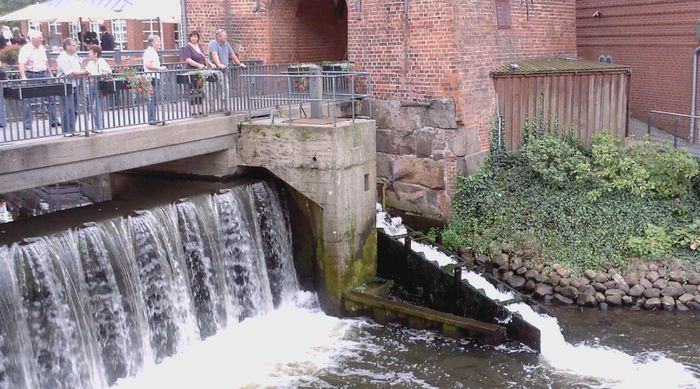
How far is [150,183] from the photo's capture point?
13.9 m

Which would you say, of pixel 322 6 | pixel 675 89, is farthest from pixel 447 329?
pixel 675 89

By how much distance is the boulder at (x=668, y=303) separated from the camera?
517 inches

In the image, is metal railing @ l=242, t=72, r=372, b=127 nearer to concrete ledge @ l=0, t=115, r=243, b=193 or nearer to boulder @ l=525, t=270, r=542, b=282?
concrete ledge @ l=0, t=115, r=243, b=193

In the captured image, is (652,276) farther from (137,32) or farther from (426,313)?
(137,32)

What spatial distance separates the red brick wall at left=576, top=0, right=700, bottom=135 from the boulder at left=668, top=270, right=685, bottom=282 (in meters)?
6.50

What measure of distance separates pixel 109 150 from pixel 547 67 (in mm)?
8952

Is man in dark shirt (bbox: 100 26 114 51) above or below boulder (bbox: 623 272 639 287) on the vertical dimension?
above

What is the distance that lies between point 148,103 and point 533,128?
761 centimetres

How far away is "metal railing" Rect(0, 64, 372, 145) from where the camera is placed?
10070 mm

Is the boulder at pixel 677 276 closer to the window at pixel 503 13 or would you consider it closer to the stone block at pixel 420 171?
the stone block at pixel 420 171

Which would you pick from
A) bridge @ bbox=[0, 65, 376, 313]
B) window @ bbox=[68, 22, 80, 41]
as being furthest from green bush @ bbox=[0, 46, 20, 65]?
window @ bbox=[68, 22, 80, 41]

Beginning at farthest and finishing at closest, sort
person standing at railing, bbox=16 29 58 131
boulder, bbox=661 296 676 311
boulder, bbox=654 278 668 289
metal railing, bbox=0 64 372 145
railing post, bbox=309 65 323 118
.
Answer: railing post, bbox=309 65 323 118
boulder, bbox=654 278 668 289
boulder, bbox=661 296 676 311
person standing at railing, bbox=16 29 58 131
metal railing, bbox=0 64 372 145

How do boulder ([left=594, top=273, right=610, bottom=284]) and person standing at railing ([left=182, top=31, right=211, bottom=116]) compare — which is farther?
boulder ([left=594, top=273, right=610, bottom=284])

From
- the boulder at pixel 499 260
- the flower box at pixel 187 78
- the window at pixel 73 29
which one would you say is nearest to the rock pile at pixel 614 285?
the boulder at pixel 499 260
